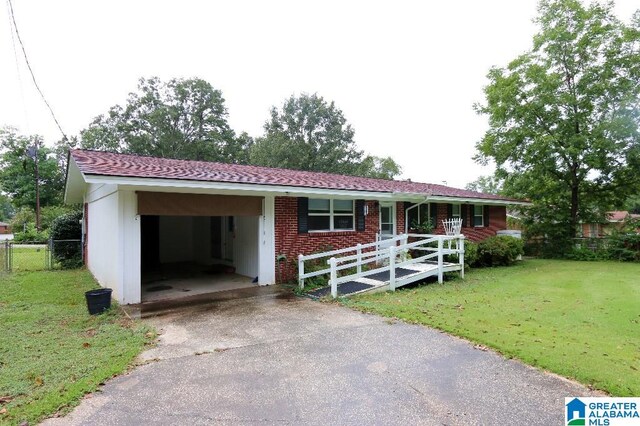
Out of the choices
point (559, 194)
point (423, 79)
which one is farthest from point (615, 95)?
point (423, 79)

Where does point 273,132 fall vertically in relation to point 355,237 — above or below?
above

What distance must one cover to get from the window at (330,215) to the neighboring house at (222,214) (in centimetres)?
3

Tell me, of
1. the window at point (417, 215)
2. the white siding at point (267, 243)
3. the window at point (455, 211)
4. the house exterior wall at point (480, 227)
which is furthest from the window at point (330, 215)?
the window at point (455, 211)

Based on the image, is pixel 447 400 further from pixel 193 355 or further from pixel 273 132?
pixel 273 132

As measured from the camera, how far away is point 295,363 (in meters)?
4.52

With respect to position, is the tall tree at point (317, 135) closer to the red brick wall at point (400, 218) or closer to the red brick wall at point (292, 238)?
the red brick wall at point (400, 218)

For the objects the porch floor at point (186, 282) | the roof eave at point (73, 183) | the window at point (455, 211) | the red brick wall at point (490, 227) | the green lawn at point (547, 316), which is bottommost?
the porch floor at point (186, 282)

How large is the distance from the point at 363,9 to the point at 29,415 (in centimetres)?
→ 1254

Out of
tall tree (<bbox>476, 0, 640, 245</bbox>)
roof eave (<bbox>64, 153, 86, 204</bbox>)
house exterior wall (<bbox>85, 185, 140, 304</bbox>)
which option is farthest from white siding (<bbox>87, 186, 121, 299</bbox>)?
tall tree (<bbox>476, 0, 640, 245</bbox>)

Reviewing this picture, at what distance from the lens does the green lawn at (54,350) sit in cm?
357

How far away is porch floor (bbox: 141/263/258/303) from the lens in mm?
9195

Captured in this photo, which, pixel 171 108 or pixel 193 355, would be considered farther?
pixel 171 108

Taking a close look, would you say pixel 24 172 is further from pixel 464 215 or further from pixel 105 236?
pixel 464 215

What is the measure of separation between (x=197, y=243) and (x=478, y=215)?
1307cm
